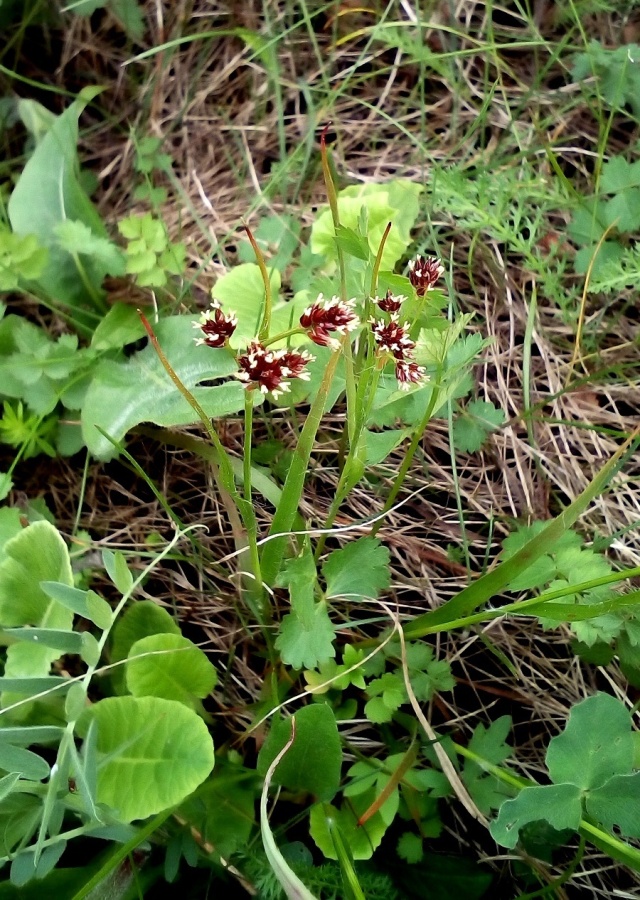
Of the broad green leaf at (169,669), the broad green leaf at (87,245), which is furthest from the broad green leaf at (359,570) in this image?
the broad green leaf at (87,245)

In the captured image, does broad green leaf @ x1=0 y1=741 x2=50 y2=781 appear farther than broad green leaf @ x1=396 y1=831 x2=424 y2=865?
No

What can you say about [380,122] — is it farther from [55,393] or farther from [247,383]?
[247,383]

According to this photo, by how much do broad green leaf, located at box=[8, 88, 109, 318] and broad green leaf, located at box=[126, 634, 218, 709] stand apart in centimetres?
73

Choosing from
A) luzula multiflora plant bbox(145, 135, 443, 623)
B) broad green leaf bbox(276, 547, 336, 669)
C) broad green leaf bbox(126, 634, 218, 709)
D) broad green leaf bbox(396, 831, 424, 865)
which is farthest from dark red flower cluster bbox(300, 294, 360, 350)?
broad green leaf bbox(396, 831, 424, 865)

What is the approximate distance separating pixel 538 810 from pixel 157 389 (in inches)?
34.6

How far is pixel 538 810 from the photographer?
89 cm

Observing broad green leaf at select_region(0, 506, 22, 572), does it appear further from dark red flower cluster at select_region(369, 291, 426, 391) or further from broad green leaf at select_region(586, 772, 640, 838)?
broad green leaf at select_region(586, 772, 640, 838)

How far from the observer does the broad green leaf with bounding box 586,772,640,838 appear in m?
0.88

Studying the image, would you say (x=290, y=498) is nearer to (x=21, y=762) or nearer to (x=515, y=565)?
(x=515, y=565)

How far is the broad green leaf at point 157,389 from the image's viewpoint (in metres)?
1.23

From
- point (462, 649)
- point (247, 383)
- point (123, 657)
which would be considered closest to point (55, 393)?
point (123, 657)

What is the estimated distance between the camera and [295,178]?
1.53 meters

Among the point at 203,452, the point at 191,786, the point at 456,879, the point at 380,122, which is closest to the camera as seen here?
the point at 191,786

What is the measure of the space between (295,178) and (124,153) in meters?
0.44
